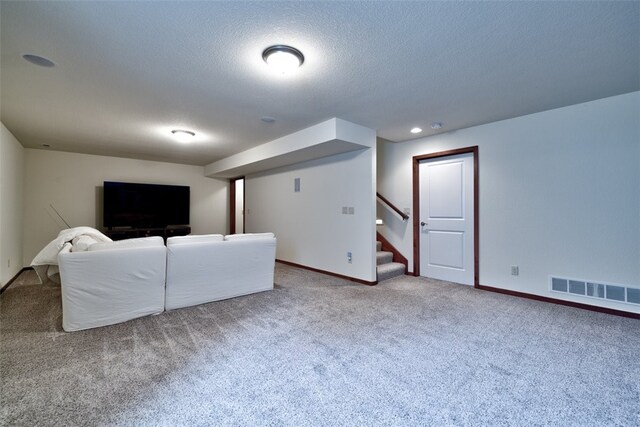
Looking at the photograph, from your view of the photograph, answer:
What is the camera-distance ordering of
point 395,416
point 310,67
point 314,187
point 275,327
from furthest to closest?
point 314,187 < point 275,327 < point 310,67 < point 395,416

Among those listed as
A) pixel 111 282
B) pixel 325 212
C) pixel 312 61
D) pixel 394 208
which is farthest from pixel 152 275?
pixel 394 208

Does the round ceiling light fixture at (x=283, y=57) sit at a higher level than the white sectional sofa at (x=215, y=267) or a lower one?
higher

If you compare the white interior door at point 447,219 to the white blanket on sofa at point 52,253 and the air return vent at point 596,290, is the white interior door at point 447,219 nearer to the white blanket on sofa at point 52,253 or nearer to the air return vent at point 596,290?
the air return vent at point 596,290

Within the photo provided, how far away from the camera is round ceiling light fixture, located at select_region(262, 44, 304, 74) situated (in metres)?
2.01

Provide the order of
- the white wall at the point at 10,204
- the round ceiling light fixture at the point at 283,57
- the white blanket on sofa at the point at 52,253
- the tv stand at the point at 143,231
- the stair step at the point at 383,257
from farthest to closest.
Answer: the tv stand at the point at 143,231, the stair step at the point at 383,257, the white wall at the point at 10,204, the white blanket on sofa at the point at 52,253, the round ceiling light fixture at the point at 283,57

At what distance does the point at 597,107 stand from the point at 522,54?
1674mm

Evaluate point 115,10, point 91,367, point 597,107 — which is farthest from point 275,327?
point 597,107

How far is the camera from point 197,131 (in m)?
4.09

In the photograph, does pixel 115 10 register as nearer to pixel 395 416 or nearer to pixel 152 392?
pixel 152 392

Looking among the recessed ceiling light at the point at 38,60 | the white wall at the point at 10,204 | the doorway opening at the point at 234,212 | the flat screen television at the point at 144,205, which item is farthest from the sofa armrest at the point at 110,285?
the doorway opening at the point at 234,212

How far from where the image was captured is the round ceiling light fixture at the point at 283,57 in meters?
2.01

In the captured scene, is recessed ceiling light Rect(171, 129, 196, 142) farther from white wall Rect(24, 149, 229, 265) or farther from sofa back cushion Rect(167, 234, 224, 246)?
white wall Rect(24, 149, 229, 265)

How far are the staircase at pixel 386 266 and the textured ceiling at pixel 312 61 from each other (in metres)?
2.12

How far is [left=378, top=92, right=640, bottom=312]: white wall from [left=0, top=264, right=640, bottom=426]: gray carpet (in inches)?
21.9
